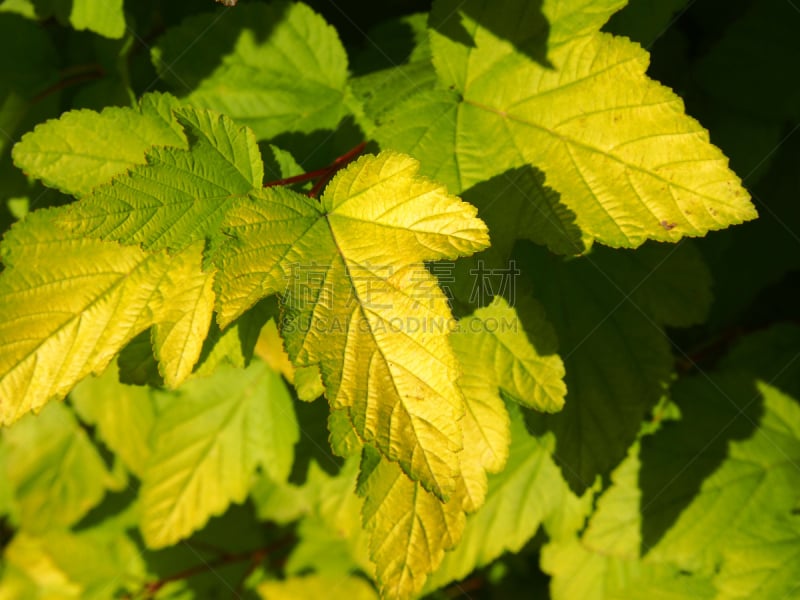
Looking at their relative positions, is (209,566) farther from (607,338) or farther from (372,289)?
(372,289)

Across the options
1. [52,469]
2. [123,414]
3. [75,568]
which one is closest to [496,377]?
[123,414]

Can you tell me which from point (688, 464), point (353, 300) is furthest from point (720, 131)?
point (353, 300)

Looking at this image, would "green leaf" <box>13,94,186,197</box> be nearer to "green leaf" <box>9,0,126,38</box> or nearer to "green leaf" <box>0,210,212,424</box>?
"green leaf" <box>0,210,212,424</box>

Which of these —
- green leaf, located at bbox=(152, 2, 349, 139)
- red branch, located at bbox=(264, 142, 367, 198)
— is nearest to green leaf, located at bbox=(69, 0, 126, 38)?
green leaf, located at bbox=(152, 2, 349, 139)

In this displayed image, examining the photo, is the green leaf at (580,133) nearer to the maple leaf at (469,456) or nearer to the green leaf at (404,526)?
the maple leaf at (469,456)

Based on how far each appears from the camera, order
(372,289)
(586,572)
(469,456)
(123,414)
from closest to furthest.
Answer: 1. (372,289)
2. (469,456)
3. (586,572)
4. (123,414)

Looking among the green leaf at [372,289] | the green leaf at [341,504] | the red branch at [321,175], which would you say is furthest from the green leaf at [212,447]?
the green leaf at [372,289]
